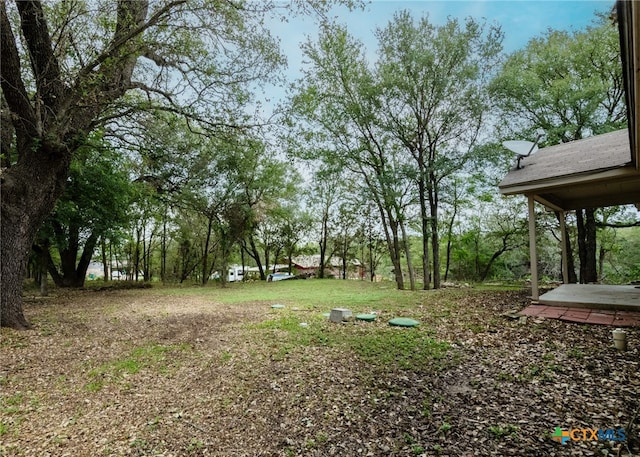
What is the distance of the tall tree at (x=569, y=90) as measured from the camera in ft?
27.2

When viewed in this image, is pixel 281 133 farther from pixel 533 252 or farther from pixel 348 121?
pixel 348 121

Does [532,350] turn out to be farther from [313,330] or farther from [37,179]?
[37,179]

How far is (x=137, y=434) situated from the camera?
2516 millimetres

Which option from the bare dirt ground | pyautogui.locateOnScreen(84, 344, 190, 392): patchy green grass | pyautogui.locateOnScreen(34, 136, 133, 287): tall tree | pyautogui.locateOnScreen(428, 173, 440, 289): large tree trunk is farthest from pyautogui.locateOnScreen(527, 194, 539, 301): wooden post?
pyautogui.locateOnScreen(34, 136, 133, 287): tall tree

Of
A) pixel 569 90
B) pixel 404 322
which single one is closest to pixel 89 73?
pixel 404 322

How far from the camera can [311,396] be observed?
2.91 meters

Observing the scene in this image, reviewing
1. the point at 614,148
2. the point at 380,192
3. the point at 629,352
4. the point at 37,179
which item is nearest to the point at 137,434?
the point at 37,179

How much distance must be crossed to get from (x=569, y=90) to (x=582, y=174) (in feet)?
17.7

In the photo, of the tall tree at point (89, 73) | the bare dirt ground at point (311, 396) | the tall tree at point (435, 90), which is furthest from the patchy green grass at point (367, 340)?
the tall tree at point (435, 90)

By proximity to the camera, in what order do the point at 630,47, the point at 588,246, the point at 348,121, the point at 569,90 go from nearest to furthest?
the point at 630,47
the point at 569,90
the point at 588,246
the point at 348,121

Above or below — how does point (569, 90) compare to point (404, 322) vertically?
above

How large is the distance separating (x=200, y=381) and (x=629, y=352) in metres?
4.53

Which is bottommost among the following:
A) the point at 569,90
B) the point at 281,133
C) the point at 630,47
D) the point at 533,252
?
the point at 533,252

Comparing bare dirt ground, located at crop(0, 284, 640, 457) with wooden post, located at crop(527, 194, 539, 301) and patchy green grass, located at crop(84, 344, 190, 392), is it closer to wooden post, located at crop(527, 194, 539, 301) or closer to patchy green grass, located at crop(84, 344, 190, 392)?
patchy green grass, located at crop(84, 344, 190, 392)
